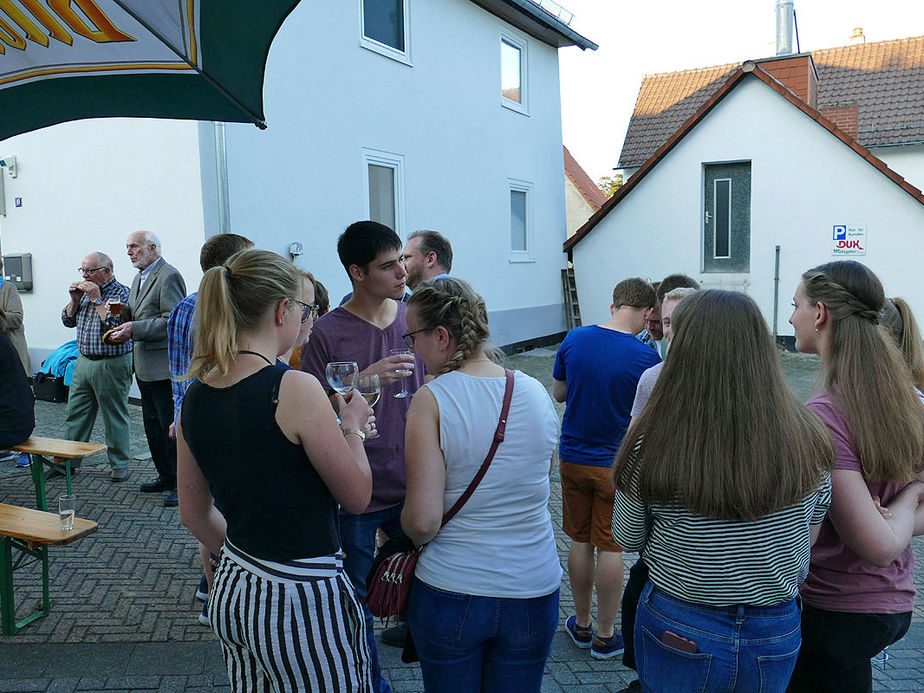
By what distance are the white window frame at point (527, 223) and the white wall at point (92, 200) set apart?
7527 mm

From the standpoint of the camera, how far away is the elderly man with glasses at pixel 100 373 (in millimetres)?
6500

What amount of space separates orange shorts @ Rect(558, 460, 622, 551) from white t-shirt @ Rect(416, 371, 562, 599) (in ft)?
4.71

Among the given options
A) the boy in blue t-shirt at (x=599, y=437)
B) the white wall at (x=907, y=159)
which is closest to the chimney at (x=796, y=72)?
the white wall at (x=907, y=159)

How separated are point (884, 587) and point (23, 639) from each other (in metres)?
3.94

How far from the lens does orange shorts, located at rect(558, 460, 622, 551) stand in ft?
12.0

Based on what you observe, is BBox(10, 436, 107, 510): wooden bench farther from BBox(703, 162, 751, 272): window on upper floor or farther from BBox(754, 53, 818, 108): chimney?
BBox(754, 53, 818, 108): chimney

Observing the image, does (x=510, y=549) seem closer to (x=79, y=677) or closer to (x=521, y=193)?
(x=79, y=677)

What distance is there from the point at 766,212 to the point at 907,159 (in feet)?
28.3

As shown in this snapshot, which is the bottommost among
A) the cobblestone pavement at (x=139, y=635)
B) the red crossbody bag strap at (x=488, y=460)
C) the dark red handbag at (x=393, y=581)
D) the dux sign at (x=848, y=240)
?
the cobblestone pavement at (x=139, y=635)

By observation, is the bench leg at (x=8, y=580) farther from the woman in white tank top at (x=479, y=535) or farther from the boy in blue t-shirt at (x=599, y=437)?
the boy in blue t-shirt at (x=599, y=437)

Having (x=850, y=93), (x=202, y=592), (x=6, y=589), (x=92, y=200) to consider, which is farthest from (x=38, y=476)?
(x=850, y=93)

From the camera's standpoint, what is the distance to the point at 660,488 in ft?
6.31

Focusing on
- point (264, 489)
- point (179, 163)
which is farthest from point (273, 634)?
point (179, 163)

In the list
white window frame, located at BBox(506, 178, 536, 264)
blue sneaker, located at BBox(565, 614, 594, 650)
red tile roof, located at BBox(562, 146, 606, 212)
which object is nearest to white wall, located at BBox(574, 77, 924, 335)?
white window frame, located at BBox(506, 178, 536, 264)
